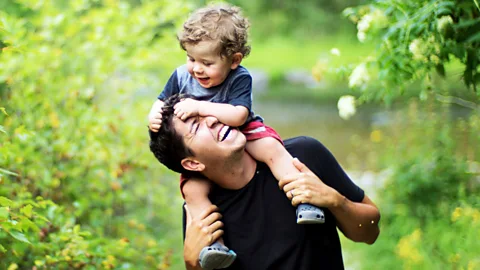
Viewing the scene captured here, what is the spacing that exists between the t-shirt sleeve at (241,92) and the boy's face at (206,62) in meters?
0.07

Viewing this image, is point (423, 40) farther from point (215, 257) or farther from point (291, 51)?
point (291, 51)

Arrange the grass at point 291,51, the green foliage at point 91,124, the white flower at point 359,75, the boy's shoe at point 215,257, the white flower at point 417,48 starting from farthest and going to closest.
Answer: the grass at point 291,51, the green foliage at point 91,124, the white flower at point 359,75, the white flower at point 417,48, the boy's shoe at point 215,257

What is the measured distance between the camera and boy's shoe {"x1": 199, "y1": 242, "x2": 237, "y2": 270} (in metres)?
2.30

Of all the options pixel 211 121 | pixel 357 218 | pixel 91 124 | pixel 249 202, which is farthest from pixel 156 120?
pixel 91 124

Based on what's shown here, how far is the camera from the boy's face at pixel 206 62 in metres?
2.38

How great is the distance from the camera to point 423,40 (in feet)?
10.1

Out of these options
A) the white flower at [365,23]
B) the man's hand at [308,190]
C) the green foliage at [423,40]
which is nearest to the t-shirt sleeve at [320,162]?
the man's hand at [308,190]

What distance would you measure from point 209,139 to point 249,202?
0.86 ft

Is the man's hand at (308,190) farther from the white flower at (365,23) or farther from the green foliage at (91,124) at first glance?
the white flower at (365,23)

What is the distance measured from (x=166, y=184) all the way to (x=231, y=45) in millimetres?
4118

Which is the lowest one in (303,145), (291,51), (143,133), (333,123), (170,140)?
(291,51)

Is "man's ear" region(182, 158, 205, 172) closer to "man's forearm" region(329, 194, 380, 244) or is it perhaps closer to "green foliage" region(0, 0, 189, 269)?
"man's forearm" region(329, 194, 380, 244)

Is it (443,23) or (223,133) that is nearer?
(223,133)

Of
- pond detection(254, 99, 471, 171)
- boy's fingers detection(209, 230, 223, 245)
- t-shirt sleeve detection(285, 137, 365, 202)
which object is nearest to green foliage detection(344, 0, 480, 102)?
t-shirt sleeve detection(285, 137, 365, 202)
